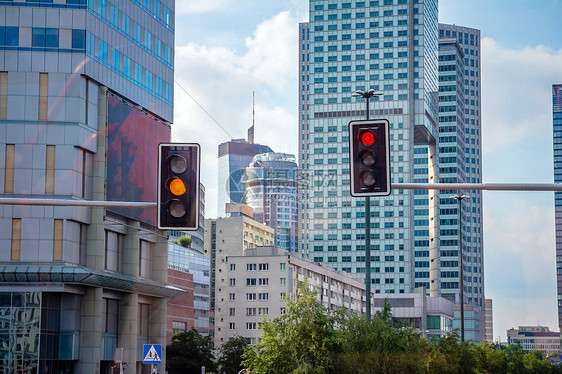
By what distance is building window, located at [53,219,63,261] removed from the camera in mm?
72562

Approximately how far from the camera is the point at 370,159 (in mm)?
15172

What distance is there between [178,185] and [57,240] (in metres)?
60.3

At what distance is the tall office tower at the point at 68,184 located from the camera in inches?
2835

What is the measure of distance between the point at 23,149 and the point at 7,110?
11.7ft

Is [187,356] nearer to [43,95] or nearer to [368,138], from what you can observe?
[43,95]

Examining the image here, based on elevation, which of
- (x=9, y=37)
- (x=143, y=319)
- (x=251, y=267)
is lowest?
(x=143, y=319)

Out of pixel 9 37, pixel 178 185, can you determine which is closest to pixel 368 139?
pixel 178 185

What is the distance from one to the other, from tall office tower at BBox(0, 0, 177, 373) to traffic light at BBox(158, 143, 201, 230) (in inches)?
2211

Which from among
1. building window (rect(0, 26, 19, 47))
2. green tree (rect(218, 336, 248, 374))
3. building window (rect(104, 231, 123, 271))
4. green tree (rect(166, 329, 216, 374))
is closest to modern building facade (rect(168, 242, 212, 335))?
green tree (rect(218, 336, 248, 374))

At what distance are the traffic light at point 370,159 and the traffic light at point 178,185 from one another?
8.70ft

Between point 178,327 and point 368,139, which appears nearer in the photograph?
point 368,139

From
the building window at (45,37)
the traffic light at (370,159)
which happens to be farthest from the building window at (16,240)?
the traffic light at (370,159)

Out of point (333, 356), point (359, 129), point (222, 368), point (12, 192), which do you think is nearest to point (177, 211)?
point (359, 129)

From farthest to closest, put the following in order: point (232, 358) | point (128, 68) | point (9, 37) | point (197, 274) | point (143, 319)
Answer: point (197, 274) → point (232, 358) → point (143, 319) → point (128, 68) → point (9, 37)
